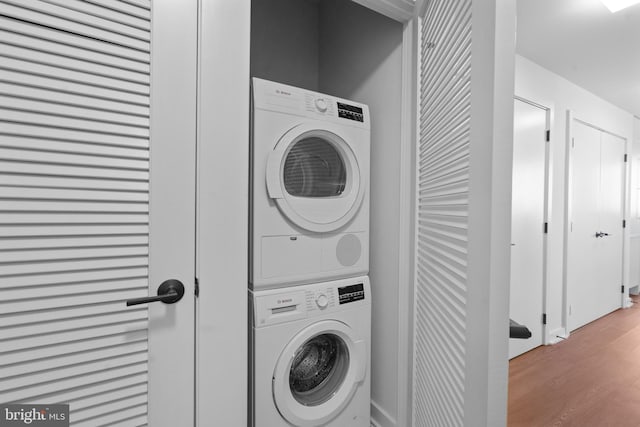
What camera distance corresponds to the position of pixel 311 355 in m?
1.49

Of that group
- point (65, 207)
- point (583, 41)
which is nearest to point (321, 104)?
point (65, 207)

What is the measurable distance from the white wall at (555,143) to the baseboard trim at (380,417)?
214cm

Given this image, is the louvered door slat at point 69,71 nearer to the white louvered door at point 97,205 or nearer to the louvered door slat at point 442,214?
the white louvered door at point 97,205

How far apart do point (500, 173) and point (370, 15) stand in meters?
1.50

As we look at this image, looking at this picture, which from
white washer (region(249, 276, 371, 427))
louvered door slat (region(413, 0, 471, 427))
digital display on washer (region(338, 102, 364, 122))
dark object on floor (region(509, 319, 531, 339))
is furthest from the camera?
digital display on washer (region(338, 102, 364, 122))

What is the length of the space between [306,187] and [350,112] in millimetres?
427

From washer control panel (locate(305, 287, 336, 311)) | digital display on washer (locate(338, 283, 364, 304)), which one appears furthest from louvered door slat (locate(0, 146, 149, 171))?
digital display on washer (locate(338, 283, 364, 304))

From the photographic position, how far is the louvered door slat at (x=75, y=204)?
2.39ft

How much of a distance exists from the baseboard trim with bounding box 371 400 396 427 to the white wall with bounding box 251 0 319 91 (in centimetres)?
217

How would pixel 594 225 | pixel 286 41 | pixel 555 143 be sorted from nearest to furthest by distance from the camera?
pixel 286 41 → pixel 555 143 → pixel 594 225

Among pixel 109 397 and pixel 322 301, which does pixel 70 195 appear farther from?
pixel 322 301

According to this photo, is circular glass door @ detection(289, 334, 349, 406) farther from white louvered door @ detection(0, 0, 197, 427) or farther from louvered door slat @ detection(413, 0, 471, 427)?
white louvered door @ detection(0, 0, 197, 427)

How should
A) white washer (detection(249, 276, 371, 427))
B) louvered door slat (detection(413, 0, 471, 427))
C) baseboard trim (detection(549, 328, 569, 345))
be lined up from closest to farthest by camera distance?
louvered door slat (detection(413, 0, 471, 427)) < white washer (detection(249, 276, 371, 427)) < baseboard trim (detection(549, 328, 569, 345))

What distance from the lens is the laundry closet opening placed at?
1.50m
